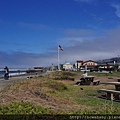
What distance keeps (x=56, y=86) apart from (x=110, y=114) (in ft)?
34.7

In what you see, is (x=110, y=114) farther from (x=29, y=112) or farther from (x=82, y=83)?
(x=82, y=83)

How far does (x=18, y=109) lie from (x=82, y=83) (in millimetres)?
15683

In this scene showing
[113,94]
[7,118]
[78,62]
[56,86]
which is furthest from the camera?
[78,62]

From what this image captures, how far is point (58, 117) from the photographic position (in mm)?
6023

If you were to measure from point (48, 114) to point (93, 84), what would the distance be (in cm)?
1543

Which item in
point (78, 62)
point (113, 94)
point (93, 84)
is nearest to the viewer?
point (113, 94)

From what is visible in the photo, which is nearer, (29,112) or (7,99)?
(29,112)

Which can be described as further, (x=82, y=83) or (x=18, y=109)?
(x=82, y=83)

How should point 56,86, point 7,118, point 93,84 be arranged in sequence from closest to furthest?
point 7,118 < point 56,86 < point 93,84

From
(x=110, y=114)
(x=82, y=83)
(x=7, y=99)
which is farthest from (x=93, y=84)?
(x=110, y=114)

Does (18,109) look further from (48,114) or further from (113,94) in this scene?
(113,94)

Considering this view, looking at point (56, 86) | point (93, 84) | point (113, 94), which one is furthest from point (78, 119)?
point (93, 84)

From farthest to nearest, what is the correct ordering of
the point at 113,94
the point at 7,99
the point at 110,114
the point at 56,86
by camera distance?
the point at 56,86 → the point at 113,94 → the point at 7,99 → the point at 110,114

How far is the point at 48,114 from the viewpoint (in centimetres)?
631
